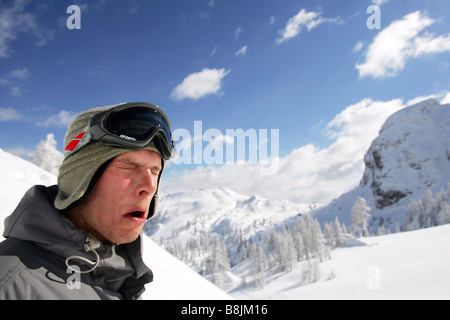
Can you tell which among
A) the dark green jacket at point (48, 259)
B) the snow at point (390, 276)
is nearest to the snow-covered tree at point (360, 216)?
the snow at point (390, 276)

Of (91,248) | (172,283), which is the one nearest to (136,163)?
(91,248)

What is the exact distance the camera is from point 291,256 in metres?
61.9

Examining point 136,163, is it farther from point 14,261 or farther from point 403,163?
point 403,163

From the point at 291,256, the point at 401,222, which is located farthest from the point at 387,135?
the point at 291,256

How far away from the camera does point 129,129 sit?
2133 millimetres

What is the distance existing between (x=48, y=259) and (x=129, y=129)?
115cm

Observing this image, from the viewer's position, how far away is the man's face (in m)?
1.79

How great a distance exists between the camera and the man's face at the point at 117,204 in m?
1.79

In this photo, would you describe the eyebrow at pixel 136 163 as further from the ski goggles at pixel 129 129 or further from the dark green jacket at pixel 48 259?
the dark green jacket at pixel 48 259

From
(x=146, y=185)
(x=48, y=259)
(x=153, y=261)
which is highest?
(x=146, y=185)

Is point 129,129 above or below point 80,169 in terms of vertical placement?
above
